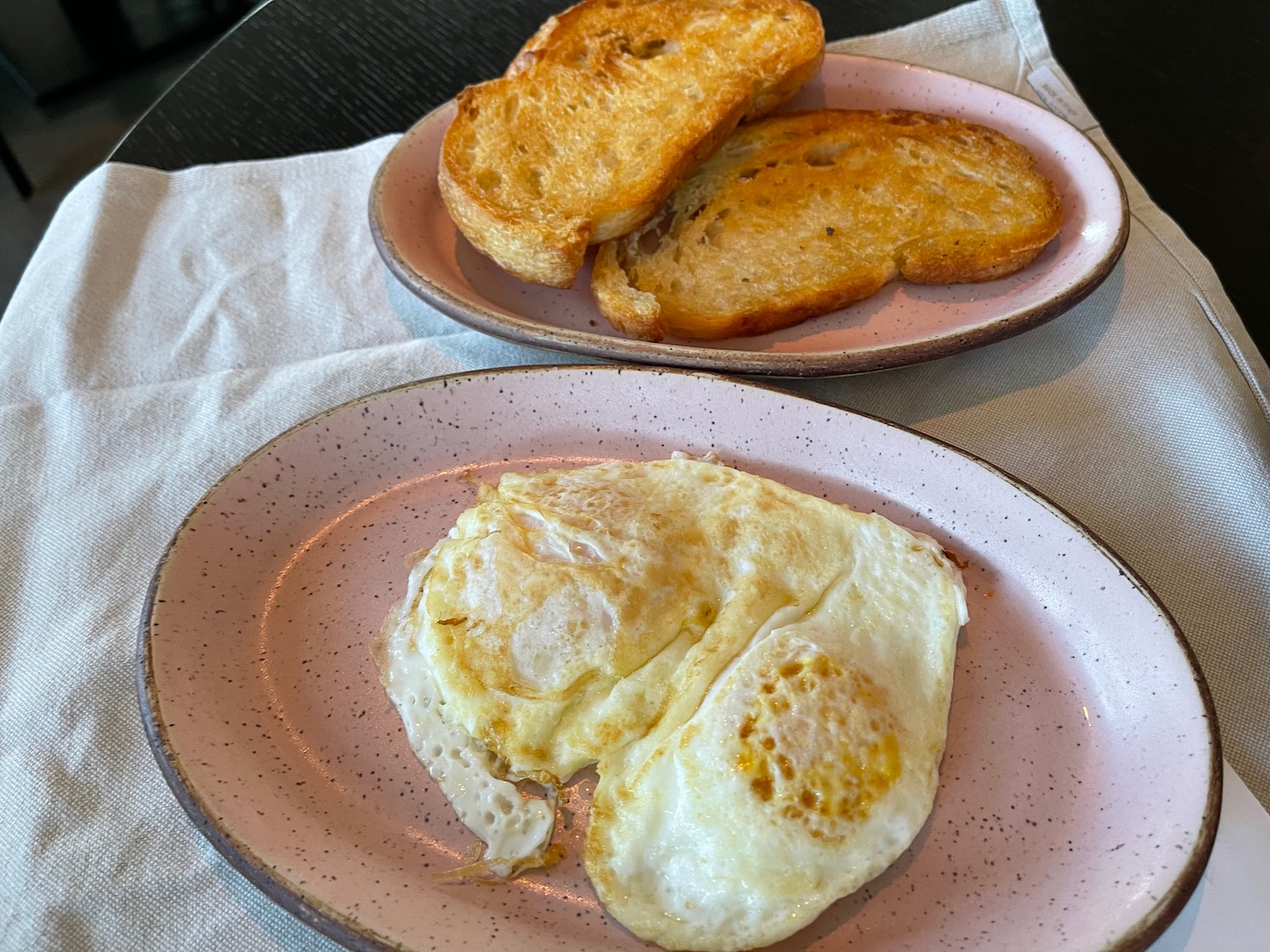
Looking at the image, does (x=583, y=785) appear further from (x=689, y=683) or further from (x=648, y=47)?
(x=648, y=47)

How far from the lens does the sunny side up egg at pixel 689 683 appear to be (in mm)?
1015

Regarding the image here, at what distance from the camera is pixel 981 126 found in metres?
2.01

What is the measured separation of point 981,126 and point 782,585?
1395 mm

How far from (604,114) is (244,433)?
1028mm

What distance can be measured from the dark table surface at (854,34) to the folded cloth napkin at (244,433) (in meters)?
0.17

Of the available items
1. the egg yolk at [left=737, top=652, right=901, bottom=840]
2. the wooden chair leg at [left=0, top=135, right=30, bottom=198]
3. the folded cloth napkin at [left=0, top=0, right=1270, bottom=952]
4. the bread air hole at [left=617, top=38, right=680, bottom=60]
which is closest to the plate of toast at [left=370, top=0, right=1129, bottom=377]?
the bread air hole at [left=617, top=38, right=680, bottom=60]

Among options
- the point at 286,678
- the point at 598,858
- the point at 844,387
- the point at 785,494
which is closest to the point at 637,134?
the point at 844,387

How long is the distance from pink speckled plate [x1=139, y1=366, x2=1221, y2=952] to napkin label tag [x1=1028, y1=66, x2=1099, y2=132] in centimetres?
145

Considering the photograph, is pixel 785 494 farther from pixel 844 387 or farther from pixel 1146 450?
pixel 1146 450

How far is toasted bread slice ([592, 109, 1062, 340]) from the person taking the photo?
1728 mm

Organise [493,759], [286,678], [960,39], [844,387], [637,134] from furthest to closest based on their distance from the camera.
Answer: [960,39], [637,134], [844,387], [286,678], [493,759]

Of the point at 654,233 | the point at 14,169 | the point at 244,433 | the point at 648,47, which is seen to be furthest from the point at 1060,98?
the point at 14,169

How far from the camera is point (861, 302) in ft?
5.94

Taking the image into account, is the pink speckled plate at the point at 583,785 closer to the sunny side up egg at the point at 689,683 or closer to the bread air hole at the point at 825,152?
the sunny side up egg at the point at 689,683
